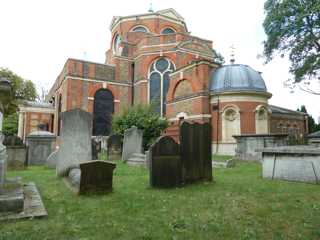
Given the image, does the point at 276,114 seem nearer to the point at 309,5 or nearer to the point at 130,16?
the point at 309,5

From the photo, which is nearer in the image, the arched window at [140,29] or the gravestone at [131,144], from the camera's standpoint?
the gravestone at [131,144]

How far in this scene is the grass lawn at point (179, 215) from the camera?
313cm

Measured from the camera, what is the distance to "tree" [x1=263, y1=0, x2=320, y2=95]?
1603cm

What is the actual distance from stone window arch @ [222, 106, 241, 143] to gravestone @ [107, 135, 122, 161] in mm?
8493

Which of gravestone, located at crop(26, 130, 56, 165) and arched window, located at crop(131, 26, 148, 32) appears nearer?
gravestone, located at crop(26, 130, 56, 165)

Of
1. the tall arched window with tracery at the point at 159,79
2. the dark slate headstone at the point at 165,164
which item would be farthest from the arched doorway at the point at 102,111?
the dark slate headstone at the point at 165,164

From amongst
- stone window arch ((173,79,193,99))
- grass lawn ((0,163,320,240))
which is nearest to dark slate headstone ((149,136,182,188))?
grass lawn ((0,163,320,240))

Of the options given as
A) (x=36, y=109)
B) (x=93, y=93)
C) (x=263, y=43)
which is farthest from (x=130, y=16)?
(x=263, y=43)

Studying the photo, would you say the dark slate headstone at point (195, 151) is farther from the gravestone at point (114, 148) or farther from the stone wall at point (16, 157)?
the gravestone at point (114, 148)

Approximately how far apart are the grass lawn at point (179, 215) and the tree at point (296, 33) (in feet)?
45.0

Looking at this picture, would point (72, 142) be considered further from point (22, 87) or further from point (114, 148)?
point (22, 87)

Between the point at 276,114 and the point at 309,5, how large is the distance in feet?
44.2

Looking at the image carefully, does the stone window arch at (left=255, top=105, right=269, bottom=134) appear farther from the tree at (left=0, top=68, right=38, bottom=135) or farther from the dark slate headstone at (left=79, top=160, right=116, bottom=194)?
the tree at (left=0, top=68, right=38, bottom=135)

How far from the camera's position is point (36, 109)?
32500 millimetres
